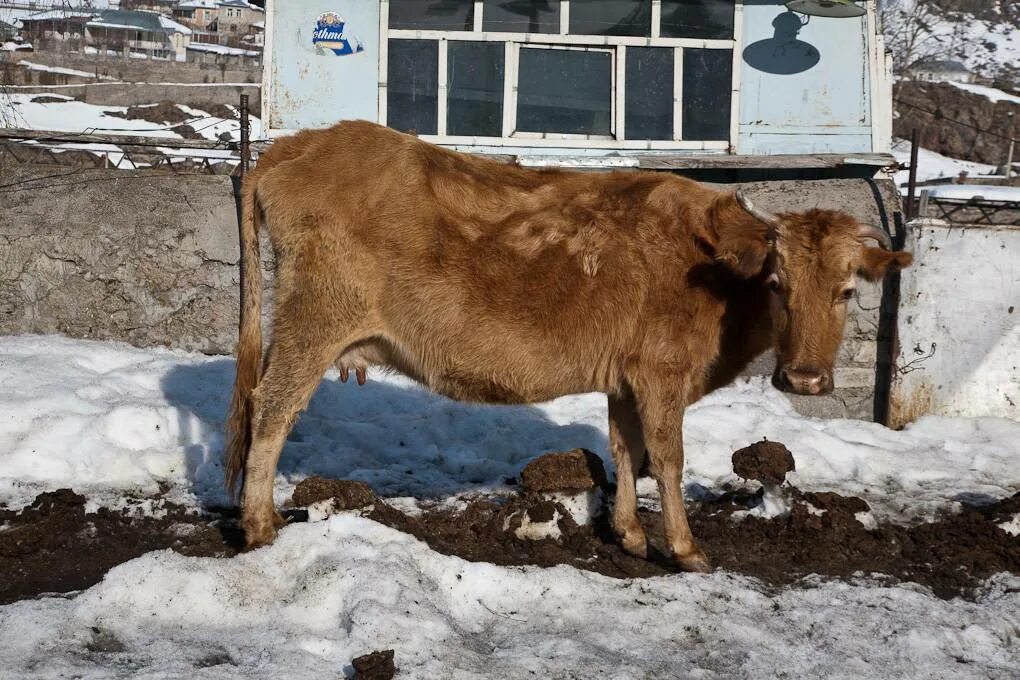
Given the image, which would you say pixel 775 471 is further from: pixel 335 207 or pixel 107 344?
pixel 107 344

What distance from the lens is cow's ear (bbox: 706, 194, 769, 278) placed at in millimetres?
5883

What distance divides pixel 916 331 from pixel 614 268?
15.6 ft

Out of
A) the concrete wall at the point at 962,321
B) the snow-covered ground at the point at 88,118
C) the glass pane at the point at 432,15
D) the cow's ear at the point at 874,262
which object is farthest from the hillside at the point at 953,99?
the cow's ear at the point at 874,262

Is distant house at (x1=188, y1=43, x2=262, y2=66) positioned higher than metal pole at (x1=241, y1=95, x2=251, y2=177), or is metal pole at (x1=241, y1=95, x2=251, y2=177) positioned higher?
distant house at (x1=188, y1=43, x2=262, y2=66)

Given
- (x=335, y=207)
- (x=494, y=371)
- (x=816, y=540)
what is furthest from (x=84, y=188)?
(x=816, y=540)

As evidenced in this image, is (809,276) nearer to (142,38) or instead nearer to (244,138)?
(244,138)

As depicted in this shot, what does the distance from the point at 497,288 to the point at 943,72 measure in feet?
199

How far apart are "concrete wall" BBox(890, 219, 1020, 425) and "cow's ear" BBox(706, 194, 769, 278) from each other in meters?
4.04

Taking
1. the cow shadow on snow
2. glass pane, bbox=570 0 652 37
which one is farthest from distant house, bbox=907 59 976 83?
the cow shadow on snow

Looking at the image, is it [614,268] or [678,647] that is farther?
[614,268]

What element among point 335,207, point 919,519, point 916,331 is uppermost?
point 335,207

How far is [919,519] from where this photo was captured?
7180mm

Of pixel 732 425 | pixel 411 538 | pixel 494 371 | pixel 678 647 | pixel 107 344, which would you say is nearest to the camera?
pixel 678 647

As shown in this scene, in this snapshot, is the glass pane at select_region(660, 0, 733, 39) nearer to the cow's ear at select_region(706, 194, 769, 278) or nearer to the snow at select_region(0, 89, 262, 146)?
the cow's ear at select_region(706, 194, 769, 278)
